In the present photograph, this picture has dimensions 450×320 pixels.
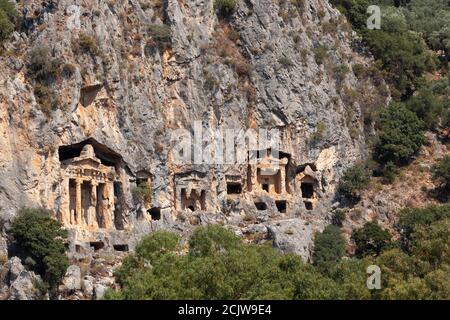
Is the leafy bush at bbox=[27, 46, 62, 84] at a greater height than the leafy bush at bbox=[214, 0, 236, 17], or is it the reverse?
the leafy bush at bbox=[214, 0, 236, 17]

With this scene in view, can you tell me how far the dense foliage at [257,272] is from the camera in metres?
75.4

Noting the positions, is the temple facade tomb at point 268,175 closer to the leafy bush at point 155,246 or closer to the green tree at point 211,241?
the green tree at point 211,241

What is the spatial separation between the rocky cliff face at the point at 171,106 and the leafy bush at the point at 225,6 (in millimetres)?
545

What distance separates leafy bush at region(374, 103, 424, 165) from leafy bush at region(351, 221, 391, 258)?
10386mm

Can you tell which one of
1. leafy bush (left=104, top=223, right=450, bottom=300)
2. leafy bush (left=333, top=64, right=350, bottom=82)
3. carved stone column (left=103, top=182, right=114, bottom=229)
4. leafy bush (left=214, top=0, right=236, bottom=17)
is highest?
leafy bush (left=214, top=0, right=236, bottom=17)

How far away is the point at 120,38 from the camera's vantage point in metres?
99.8

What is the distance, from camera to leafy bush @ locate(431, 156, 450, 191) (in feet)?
353

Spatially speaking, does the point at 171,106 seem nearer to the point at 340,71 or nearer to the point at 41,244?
the point at 340,71

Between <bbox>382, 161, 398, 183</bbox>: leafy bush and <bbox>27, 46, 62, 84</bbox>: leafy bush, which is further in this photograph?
<bbox>382, 161, 398, 183</bbox>: leafy bush

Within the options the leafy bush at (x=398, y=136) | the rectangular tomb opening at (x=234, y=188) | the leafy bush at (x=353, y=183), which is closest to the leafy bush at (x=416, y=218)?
the leafy bush at (x=353, y=183)

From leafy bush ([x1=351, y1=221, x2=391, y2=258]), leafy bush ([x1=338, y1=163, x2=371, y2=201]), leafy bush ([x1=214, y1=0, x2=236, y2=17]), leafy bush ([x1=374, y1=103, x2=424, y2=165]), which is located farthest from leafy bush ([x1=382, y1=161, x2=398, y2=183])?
leafy bush ([x1=214, y1=0, x2=236, y2=17])

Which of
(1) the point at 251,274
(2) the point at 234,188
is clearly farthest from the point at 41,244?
(2) the point at 234,188

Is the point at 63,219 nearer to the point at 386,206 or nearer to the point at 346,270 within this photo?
the point at 346,270

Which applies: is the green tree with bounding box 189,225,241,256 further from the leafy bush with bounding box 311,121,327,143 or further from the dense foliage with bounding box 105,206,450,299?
the leafy bush with bounding box 311,121,327,143
